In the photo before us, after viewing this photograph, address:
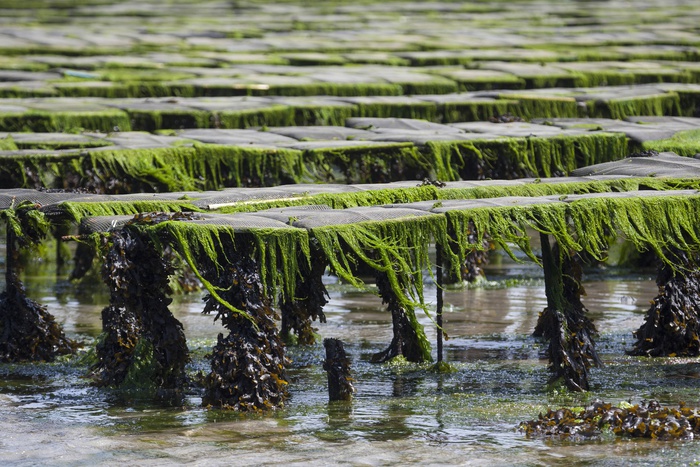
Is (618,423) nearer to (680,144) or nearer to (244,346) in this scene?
(244,346)

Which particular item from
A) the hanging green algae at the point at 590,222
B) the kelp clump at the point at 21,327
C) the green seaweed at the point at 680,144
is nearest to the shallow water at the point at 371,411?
the kelp clump at the point at 21,327

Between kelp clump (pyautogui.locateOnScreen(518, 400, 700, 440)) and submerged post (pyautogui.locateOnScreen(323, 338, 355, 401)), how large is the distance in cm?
167

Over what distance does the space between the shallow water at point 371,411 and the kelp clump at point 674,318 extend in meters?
0.27

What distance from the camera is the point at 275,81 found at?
2086 centimetres

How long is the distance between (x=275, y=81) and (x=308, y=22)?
1103 centimetres

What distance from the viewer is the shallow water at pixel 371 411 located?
350 inches

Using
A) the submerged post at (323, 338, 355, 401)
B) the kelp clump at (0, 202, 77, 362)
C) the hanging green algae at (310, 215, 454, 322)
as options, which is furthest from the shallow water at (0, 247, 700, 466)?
the hanging green algae at (310, 215, 454, 322)

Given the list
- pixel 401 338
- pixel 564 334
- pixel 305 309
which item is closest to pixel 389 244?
pixel 564 334

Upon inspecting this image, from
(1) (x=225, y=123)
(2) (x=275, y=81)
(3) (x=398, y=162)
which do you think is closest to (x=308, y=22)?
(2) (x=275, y=81)

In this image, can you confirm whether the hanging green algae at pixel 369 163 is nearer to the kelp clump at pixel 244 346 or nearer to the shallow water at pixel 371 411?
the shallow water at pixel 371 411

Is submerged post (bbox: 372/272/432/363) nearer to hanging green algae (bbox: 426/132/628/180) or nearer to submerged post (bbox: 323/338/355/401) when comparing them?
submerged post (bbox: 323/338/355/401)

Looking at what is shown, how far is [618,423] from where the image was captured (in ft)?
31.1

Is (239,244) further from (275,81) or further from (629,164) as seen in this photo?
(275,81)

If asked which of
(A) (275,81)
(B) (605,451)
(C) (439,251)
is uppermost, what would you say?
(A) (275,81)
